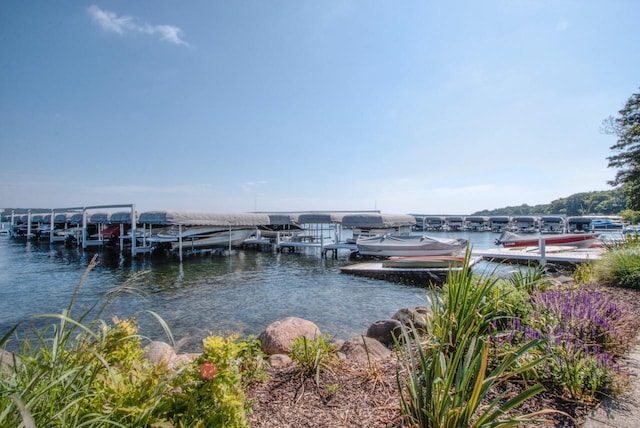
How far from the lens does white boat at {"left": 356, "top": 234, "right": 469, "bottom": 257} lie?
724 inches

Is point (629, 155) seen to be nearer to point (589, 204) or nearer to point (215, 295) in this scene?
point (215, 295)

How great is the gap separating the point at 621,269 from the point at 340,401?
7968 millimetres

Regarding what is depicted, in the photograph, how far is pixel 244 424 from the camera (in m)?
1.77

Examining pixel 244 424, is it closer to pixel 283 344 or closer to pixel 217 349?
pixel 217 349

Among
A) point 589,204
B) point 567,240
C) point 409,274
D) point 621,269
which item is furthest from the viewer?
point 589,204

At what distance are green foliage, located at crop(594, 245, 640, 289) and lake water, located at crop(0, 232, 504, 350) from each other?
5129mm

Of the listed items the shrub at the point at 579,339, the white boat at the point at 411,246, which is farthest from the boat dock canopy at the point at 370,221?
the shrub at the point at 579,339

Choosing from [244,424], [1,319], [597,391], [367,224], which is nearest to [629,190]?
[367,224]

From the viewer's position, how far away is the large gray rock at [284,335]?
5.47 meters

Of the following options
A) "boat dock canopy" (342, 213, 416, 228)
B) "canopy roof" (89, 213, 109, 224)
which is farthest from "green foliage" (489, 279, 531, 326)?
"canopy roof" (89, 213, 109, 224)

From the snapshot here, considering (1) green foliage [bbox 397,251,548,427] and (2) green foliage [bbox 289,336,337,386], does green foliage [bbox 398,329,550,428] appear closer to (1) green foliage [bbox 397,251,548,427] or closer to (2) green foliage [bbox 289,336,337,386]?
(1) green foliage [bbox 397,251,548,427]

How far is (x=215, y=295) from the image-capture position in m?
12.2

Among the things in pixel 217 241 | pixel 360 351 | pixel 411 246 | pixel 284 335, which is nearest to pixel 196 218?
pixel 217 241

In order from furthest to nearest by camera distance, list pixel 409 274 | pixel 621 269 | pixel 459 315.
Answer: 1. pixel 409 274
2. pixel 621 269
3. pixel 459 315
